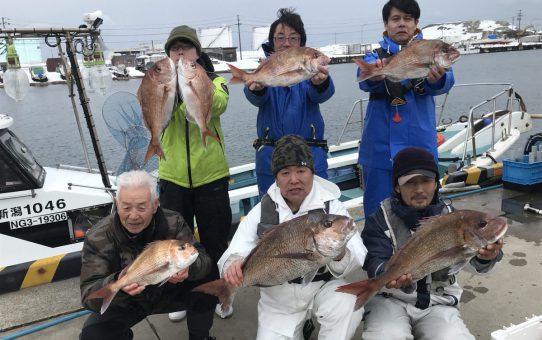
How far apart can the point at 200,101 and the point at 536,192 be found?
5.87 metres

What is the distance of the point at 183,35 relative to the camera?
9.99 ft

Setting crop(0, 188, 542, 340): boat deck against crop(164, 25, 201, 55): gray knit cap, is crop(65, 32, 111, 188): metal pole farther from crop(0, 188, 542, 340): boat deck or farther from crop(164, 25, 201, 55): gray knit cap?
crop(164, 25, 201, 55): gray knit cap

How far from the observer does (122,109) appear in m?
4.62

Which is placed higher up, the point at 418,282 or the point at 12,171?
the point at 12,171

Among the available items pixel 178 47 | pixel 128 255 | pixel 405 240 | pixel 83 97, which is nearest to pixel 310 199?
pixel 405 240

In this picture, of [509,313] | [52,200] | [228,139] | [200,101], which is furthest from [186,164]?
[228,139]

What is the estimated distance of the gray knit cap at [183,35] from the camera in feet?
10.0

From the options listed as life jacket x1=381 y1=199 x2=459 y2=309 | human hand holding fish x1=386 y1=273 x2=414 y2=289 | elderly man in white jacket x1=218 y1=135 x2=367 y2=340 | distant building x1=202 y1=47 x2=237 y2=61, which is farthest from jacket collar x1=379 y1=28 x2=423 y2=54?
distant building x1=202 y1=47 x2=237 y2=61

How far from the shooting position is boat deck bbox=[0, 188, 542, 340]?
3301 millimetres

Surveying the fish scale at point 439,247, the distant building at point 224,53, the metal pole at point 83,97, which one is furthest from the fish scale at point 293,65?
the distant building at point 224,53

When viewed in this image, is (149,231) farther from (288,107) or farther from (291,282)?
(288,107)

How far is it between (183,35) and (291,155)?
1218 mm

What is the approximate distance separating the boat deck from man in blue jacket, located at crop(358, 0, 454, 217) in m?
1.20

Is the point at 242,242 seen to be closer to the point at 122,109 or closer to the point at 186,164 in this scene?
the point at 186,164
